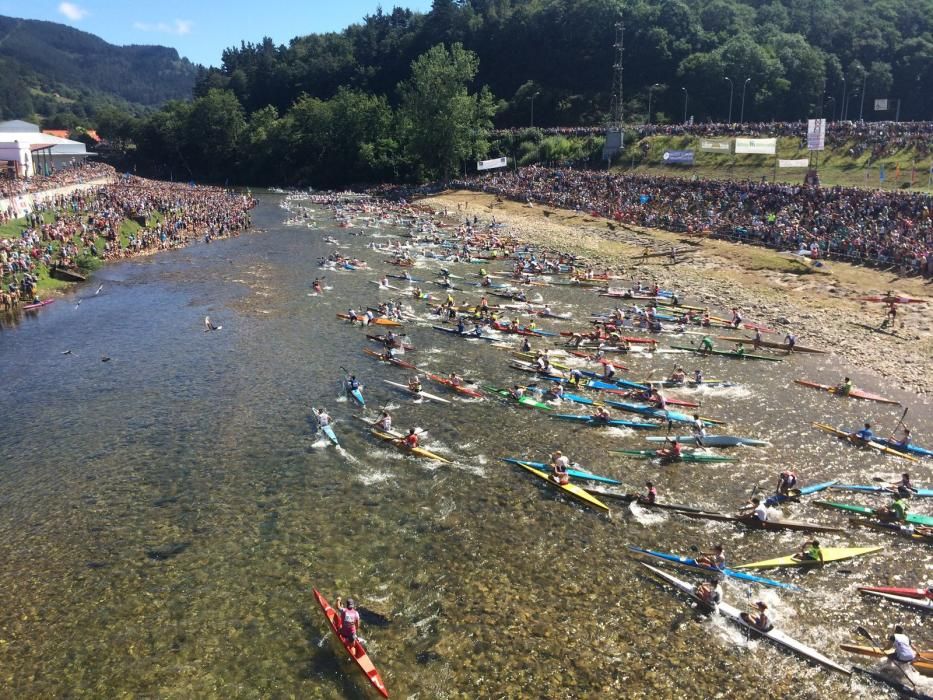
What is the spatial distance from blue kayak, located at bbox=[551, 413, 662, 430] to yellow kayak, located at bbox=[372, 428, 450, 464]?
6734 mm

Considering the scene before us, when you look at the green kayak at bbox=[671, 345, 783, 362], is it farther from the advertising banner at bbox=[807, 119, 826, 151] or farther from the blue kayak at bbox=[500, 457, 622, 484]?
the advertising banner at bbox=[807, 119, 826, 151]

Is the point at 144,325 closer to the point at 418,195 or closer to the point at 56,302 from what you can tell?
the point at 56,302

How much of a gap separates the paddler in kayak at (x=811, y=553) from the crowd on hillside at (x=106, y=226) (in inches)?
2049

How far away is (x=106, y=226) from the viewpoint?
6694cm

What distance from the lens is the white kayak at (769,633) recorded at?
1616cm

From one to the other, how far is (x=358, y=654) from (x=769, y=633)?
10.9 m

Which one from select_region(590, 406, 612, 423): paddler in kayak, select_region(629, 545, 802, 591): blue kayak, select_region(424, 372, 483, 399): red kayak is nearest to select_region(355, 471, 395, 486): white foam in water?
select_region(424, 372, 483, 399): red kayak

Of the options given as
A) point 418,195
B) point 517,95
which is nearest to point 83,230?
point 418,195

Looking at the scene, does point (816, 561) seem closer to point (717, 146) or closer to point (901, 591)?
point (901, 591)

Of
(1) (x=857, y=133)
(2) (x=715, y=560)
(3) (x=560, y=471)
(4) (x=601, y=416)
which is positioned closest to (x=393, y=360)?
(4) (x=601, y=416)

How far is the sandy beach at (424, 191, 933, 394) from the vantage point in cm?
3572

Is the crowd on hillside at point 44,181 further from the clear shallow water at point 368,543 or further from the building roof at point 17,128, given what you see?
the clear shallow water at point 368,543

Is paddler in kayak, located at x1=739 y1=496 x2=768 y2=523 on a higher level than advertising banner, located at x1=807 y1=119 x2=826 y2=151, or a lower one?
lower

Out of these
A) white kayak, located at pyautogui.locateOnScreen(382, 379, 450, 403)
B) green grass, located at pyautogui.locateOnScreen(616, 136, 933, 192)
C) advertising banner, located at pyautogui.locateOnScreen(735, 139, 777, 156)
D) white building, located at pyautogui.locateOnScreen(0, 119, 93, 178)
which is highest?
white building, located at pyautogui.locateOnScreen(0, 119, 93, 178)
